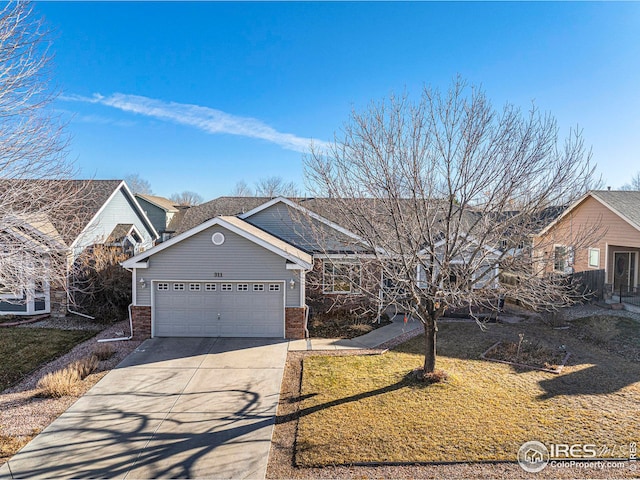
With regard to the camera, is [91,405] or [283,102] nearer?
[91,405]

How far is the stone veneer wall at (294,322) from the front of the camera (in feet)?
42.7

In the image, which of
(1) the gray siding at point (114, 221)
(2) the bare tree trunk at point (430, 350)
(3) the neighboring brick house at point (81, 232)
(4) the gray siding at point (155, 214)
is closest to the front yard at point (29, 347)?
(3) the neighboring brick house at point (81, 232)

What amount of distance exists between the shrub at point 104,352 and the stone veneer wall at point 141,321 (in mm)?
1412

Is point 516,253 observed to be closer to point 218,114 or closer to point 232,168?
point 218,114

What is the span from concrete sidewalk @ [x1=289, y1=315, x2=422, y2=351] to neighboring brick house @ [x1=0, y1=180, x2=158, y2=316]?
7845 mm

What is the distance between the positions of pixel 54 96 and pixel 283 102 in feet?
35.5

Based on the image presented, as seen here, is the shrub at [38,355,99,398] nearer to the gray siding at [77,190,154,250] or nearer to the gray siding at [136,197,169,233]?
the gray siding at [77,190,154,250]

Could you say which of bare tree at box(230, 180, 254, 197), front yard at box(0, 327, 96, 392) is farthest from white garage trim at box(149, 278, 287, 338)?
bare tree at box(230, 180, 254, 197)

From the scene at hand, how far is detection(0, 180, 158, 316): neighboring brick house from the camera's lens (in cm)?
1173

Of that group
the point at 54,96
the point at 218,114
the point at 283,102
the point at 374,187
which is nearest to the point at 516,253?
the point at 374,187

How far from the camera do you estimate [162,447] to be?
6.40 meters

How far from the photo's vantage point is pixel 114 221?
19797 mm

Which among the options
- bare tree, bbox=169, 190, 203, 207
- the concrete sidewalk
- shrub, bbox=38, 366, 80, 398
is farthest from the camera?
bare tree, bbox=169, 190, 203, 207

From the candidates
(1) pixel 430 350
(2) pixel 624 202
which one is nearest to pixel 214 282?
(1) pixel 430 350
